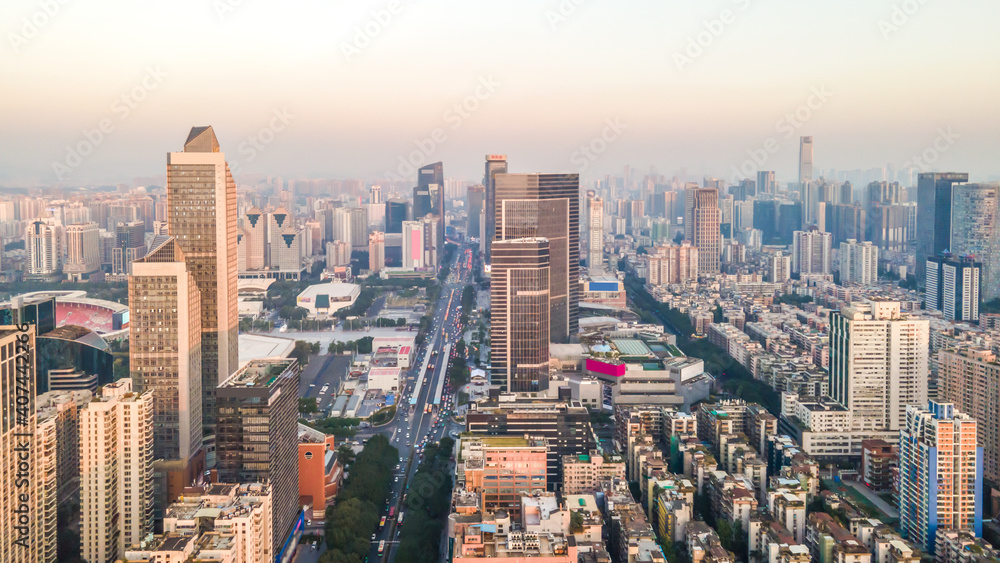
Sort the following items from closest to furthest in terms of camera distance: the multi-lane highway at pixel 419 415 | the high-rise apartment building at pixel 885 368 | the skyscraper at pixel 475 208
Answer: the multi-lane highway at pixel 419 415
the high-rise apartment building at pixel 885 368
the skyscraper at pixel 475 208

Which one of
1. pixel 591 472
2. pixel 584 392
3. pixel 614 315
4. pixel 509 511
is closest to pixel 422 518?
pixel 509 511

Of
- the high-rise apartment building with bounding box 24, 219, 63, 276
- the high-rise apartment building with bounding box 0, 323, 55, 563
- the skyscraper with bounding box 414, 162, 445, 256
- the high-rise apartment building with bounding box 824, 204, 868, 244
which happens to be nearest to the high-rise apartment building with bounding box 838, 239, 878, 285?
the high-rise apartment building with bounding box 824, 204, 868, 244

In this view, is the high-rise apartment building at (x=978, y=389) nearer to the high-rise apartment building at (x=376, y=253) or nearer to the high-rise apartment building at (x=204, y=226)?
the high-rise apartment building at (x=204, y=226)

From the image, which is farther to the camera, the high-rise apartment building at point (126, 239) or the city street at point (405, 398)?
the high-rise apartment building at point (126, 239)

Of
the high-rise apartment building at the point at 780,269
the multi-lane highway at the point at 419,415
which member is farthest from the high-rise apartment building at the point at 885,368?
the high-rise apartment building at the point at 780,269

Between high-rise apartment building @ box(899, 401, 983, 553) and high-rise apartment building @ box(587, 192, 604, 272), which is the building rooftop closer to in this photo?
high-rise apartment building @ box(899, 401, 983, 553)

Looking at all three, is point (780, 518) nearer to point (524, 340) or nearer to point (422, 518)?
point (422, 518)

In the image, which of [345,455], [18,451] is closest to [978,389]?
[345,455]

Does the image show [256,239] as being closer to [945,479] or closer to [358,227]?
[358,227]
